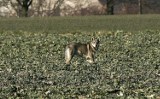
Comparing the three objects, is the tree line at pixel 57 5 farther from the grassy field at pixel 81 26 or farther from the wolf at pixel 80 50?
the wolf at pixel 80 50

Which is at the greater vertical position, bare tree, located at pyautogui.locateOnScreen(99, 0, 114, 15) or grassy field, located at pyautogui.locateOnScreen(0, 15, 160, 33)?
grassy field, located at pyautogui.locateOnScreen(0, 15, 160, 33)

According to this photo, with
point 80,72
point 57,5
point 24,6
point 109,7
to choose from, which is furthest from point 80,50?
point 57,5

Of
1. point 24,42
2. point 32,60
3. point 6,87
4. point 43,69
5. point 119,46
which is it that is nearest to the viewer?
point 6,87

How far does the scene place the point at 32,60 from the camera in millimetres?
23594

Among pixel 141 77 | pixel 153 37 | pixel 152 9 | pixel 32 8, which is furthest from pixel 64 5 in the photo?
pixel 141 77

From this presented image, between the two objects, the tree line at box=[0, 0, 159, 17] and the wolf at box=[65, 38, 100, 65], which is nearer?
the wolf at box=[65, 38, 100, 65]

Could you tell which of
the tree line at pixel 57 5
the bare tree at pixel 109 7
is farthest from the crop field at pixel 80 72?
the bare tree at pixel 109 7

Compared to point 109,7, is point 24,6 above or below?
above

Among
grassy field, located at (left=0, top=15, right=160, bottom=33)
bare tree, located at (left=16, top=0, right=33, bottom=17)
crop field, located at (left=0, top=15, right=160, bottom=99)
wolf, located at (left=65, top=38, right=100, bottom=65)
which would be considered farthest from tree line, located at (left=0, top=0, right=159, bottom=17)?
wolf, located at (left=65, top=38, right=100, bottom=65)

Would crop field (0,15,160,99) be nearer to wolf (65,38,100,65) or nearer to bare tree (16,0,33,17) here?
wolf (65,38,100,65)

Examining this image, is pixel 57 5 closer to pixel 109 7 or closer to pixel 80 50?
pixel 109 7

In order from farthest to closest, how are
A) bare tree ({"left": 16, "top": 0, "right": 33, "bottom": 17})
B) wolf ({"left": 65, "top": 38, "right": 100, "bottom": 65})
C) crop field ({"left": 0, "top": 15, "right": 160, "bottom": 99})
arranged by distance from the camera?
bare tree ({"left": 16, "top": 0, "right": 33, "bottom": 17})
wolf ({"left": 65, "top": 38, "right": 100, "bottom": 65})
crop field ({"left": 0, "top": 15, "right": 160, "bottom": 99})

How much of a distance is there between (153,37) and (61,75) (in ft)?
50.0

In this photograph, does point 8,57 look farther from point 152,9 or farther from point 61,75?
point 152,9
